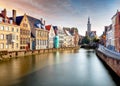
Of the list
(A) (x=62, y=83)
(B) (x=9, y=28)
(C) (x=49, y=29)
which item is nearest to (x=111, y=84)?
(A) (x=62, y=83)

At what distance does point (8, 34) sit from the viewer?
1790 inches

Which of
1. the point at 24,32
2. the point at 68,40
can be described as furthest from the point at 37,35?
the point at 68,40

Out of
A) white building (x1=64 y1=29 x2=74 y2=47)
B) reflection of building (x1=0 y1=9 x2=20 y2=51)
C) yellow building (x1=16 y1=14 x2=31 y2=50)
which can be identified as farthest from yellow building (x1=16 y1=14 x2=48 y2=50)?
white building (x1=64 y1=29 x2=74 y2=47)

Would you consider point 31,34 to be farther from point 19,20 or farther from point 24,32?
point 19,20

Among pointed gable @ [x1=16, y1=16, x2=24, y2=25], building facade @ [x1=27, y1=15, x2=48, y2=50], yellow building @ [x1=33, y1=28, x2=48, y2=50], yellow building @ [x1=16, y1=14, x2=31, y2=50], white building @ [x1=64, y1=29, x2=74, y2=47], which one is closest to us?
pointed gable @ [x1=16, y1=16, x2=24, y2=25]

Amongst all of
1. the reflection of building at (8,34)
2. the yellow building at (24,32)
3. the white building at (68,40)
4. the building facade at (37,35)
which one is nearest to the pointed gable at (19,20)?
the yellow building at (24,32)

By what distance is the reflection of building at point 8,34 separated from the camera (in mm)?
43122

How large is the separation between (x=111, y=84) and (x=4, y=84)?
12174 mm

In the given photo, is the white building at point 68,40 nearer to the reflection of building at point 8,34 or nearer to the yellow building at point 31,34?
the yellow building at point 31,34

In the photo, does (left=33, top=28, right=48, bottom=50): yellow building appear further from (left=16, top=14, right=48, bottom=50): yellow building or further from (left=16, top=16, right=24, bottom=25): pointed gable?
(left=16, top=16, right=24, bottom=25): pointed gable

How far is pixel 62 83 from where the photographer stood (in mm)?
18641

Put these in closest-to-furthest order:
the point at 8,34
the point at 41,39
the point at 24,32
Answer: the point at 8,34, the point at 24,32, the point at 41,39

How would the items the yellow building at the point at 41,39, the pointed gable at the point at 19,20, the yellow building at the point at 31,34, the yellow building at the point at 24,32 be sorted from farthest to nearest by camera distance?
the yellow building at the point at 41,39, the yellow building at the point at 31,34, the yellow building at the point at 24,32, the pointed gable at the point at 19,20

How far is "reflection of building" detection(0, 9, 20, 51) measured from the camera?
141 ft
